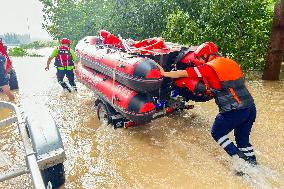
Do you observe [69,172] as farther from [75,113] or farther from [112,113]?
[75,113]

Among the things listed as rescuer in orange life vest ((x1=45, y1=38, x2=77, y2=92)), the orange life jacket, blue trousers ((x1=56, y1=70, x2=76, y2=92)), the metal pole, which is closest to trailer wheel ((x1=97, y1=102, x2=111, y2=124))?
the orange life jacket

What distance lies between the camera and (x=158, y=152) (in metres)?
5.42

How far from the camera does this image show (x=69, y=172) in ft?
15.7

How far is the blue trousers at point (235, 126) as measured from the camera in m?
4.60

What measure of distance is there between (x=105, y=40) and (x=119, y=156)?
3.60 meters

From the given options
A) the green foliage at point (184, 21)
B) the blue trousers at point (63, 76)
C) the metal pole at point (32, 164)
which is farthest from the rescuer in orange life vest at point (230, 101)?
the green foliage at point (184, 21)

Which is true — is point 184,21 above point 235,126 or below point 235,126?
above

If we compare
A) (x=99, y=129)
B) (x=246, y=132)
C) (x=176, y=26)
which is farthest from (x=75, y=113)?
(x=176, y=26)

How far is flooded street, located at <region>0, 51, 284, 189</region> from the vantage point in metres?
4.44

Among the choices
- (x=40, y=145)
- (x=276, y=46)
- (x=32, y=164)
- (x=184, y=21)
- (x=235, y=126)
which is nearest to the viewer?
(x=32, y=164)

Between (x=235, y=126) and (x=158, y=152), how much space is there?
1.43 m

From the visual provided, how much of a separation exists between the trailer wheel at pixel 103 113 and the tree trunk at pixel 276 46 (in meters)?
5.71

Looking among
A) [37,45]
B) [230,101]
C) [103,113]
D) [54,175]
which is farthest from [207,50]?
[37,45]

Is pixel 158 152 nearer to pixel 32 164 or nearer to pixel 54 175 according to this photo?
pixel 54 175
